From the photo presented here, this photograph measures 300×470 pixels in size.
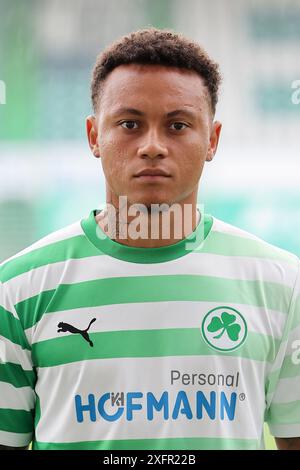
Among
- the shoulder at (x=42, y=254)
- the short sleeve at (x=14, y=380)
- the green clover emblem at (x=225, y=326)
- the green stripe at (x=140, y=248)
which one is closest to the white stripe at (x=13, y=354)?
the short sleeve at (x=14, y=380)

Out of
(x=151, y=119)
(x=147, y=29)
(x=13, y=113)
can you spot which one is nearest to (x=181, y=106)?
(x=151, y=119)

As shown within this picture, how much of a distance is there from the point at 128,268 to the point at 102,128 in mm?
276

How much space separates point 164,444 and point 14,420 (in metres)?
0.31

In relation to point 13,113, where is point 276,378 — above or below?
below

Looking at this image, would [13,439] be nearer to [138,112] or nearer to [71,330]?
[71,330]

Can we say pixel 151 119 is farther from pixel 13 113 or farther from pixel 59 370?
pixel 13 113

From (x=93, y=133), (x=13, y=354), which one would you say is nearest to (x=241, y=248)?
(x=93, y=133)

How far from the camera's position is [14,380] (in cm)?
130

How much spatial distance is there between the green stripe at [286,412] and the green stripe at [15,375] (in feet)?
1.57

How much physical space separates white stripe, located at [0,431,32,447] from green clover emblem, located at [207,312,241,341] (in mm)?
424

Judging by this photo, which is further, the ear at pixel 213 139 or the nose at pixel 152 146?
the ear at pixel 213 139

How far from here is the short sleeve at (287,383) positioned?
4.29 feet

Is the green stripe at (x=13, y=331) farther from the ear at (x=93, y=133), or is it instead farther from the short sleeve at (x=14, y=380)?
the ear at (x=93, y=133)

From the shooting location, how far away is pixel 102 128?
4.31ft
